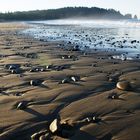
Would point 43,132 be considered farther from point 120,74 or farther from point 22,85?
point 120,74

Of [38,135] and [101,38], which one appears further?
[101,38]

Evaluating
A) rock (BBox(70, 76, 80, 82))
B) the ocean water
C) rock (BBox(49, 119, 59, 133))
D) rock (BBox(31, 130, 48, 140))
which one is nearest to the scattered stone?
rock (BBox(70, 76, 80, 82))

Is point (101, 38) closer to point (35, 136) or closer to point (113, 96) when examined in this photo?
point (113, 96)

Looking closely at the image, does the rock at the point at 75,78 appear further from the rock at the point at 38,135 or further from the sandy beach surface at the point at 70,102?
the rock at the point at 38,135

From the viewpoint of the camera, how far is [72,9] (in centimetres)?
9625

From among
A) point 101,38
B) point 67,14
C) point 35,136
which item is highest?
point 35,136

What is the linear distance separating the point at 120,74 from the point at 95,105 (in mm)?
2633

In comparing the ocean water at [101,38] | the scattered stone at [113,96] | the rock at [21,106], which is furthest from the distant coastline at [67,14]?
the rock at [21,106]

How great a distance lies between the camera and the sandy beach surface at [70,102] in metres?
4.51

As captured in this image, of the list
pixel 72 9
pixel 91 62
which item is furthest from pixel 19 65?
pixel 72 9

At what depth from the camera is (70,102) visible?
18.7 feet

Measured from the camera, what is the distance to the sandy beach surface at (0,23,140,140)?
14.8 ft

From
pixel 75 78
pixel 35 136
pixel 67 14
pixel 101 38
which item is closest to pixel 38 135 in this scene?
pixel 35 136

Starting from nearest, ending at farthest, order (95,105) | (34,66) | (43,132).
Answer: (43,132) < (95,105) < (34,66)
